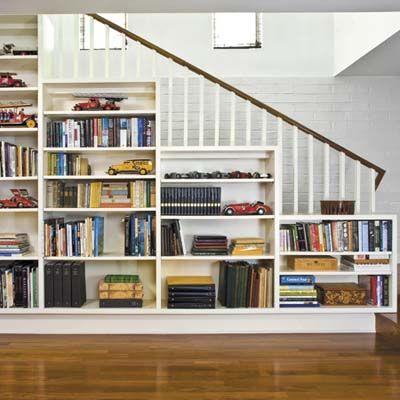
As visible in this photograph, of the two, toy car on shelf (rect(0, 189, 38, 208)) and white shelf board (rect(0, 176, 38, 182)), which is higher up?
white shelf board (rect(0, 176, 38, 182))

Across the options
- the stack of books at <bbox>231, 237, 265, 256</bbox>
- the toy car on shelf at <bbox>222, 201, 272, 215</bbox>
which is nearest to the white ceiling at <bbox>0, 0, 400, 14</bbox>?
the toy car on shelf at <bbox>222, 201, 272, 215</bbox>

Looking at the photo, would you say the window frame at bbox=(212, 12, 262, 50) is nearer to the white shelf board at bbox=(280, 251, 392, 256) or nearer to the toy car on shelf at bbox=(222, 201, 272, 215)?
the toy car on shelf at bbox=(222, 201, 272, 215)

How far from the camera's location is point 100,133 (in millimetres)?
3523

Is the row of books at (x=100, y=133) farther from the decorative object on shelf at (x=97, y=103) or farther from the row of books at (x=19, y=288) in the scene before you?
the row of books at (x=19, y=288)

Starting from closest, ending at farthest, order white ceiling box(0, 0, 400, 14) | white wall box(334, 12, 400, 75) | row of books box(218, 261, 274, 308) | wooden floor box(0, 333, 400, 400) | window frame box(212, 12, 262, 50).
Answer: wooden floor box(0, 333, 400, 400) < white ceiling box(0, 0, 400, 14) < white wall box(334, 12, 400, 75) < row of books box(218, 261, 274, 308) < window frame box(212, 12, 262, 50)

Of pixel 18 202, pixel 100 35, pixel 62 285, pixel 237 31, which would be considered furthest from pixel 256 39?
pixel 62 285

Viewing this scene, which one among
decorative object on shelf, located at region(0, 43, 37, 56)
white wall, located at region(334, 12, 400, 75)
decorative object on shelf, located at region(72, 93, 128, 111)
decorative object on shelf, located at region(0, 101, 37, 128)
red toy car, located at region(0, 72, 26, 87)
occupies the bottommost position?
decorative object on shelf, located at region(0, 101, 37, 128)

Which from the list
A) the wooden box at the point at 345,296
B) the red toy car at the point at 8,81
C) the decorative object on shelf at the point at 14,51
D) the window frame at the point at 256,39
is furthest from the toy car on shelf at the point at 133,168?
the window frame at the point at 256,39

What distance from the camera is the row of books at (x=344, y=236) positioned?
3545mm

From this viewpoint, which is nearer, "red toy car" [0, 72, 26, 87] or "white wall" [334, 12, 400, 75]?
"white wall" [334, 12, 400, 75]

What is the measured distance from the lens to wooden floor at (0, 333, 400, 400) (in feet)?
8.27

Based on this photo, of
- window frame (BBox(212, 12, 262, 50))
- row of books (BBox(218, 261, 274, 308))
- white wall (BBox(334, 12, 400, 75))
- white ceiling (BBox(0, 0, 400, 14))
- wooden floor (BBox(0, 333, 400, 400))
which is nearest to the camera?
wooden floor (BBox(0, 333, 400, 400))

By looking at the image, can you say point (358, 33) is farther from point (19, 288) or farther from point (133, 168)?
point (19, 288)

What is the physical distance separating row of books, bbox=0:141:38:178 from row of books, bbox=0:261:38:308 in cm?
74
